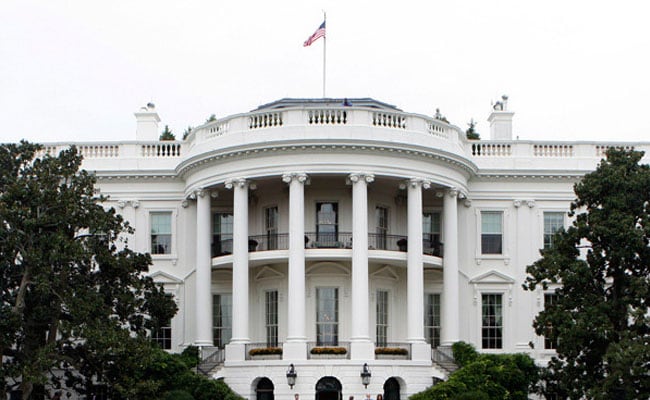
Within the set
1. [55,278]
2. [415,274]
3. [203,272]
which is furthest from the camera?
[203,272]

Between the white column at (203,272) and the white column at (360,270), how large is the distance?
559cm

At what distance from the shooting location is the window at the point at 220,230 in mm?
39156

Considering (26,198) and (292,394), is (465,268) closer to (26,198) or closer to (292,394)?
(292,394)

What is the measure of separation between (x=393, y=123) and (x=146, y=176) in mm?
9837

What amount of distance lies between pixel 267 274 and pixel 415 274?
228 inches

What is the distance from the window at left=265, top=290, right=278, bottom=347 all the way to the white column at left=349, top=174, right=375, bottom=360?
4.11 metres

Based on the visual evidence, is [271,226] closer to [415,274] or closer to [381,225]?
[381,225]

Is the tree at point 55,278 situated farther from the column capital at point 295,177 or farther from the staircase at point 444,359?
the staircase at point 444,359

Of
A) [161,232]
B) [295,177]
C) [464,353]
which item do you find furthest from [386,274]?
[161,232]

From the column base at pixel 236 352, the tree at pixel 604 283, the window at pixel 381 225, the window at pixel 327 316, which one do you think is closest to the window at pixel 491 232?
the window at pixel 381 225

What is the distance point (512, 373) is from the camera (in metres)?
34.6

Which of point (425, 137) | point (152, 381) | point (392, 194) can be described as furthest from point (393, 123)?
point (152, 381)

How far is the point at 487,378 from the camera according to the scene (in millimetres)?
34156

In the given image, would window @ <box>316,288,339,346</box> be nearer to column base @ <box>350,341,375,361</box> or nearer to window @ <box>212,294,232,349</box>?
column base @ <box>350,341,375,361</box>
